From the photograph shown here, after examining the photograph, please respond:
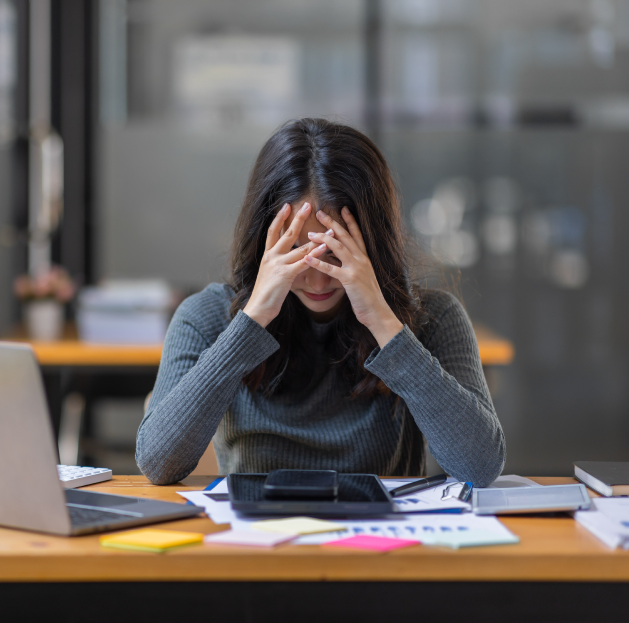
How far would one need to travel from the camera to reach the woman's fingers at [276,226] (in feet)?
4.47

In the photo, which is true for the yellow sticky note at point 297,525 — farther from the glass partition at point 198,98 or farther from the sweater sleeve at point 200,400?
the glass partition at point 198,98

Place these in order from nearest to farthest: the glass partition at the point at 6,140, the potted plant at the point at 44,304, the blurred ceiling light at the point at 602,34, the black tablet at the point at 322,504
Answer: the black tablet at the point at 322,504 → the potted plant at the point at 44,304 → the glass partition at the point at 6,140 → the blurred ceiling light at the point at 602,34

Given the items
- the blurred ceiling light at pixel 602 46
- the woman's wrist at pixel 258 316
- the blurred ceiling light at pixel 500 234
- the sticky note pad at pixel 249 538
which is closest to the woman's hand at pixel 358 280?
the woman's wrist at pixel 258 316

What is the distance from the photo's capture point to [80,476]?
4.09ft

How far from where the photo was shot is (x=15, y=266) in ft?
12.1

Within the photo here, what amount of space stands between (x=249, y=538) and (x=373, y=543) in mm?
140

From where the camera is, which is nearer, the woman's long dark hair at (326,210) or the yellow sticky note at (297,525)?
the yellow sticky note at (297,525)

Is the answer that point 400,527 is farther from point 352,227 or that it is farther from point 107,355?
point 107,355

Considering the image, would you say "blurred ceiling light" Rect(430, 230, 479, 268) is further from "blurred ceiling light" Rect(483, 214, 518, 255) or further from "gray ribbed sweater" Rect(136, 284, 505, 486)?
"gray ribbed sweater" Rect(136, 284, 505, 486)

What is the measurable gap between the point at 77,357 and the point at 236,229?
1428 mm

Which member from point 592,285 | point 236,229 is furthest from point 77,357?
point 592,285

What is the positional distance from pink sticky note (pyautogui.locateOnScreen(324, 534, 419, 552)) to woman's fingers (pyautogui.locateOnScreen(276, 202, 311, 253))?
56cm

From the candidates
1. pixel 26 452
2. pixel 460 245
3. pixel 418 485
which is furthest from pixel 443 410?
pixel 460 245

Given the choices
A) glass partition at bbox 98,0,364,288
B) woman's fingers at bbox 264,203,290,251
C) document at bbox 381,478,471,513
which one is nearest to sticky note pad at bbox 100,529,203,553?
document at bbox 381,478,471,513
